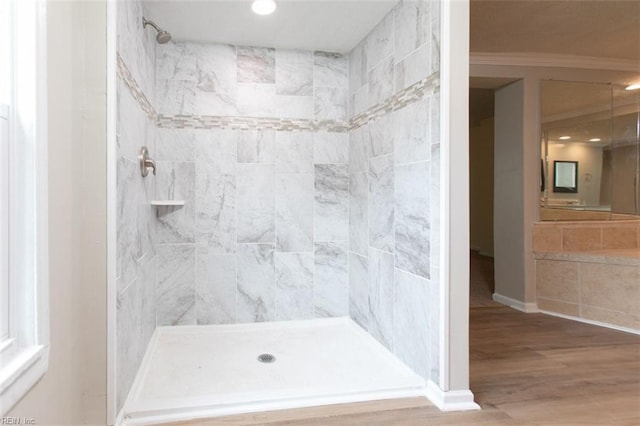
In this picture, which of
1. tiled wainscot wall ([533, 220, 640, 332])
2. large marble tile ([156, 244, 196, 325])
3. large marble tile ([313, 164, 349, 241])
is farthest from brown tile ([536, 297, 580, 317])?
large marble tile ([156, 244, 196, 325])

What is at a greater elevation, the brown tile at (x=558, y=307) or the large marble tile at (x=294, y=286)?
the large marble tile at (x=294, y=286)

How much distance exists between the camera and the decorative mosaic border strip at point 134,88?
1900 mm

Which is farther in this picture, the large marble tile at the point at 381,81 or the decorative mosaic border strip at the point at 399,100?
the large marble tile at the point at 381,81

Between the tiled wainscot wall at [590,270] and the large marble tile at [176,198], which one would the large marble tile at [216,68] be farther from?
the tiled wainscot wall at [590,270]

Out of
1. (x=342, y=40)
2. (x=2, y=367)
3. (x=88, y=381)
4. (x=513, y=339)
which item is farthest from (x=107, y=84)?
A: (x=513, y=339)

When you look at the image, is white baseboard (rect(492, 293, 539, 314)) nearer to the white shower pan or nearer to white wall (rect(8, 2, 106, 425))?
the white shower pan

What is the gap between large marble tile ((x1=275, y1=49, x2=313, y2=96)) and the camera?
127 inches

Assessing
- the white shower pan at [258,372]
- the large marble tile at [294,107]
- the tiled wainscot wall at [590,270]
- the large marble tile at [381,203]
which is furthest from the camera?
the tiled wainscot wall at [590,270]

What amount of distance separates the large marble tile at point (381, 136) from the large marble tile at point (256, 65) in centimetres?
92

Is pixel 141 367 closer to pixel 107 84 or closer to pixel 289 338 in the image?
pixel 289 338

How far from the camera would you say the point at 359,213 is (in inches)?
123

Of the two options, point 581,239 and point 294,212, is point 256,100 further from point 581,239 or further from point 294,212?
point 581,239

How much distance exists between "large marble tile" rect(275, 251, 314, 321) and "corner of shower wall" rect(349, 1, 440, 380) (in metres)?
0.34

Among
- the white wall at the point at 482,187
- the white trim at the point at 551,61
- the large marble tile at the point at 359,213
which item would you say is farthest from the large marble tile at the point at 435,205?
the white wall at the point at 482,187
